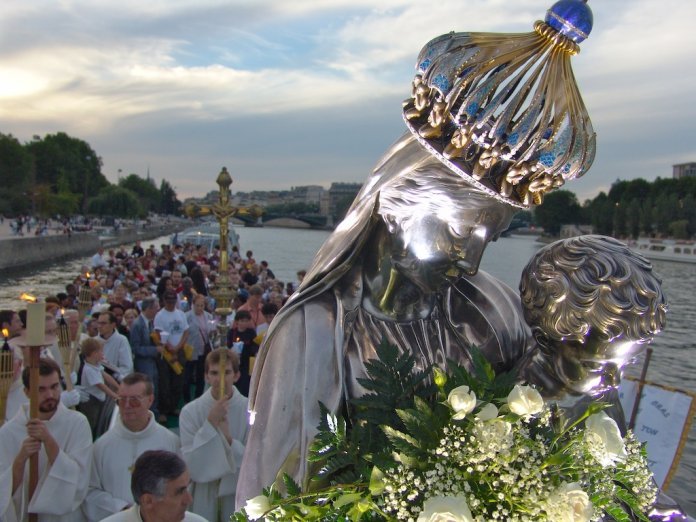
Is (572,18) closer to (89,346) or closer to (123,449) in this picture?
(123,449)

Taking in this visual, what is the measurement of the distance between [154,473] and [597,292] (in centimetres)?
288

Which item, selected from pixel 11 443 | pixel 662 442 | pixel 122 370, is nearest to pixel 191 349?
pixel 122 370

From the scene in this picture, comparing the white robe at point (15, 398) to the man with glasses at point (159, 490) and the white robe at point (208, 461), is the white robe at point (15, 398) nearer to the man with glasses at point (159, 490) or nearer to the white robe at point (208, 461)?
the white robe at point (208, 461)

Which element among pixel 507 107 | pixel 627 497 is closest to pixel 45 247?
pixel 507 107

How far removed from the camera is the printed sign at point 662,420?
22.2 ft

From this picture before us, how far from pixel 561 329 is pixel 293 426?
0.70 m

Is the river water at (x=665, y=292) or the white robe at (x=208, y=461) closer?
the white robe at (x=208, y=461)

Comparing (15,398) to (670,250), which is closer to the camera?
(15,398)

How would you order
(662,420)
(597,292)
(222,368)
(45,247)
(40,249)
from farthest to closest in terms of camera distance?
(45,247)
(40,249)
(662,420)
(222,368)
(597,292)

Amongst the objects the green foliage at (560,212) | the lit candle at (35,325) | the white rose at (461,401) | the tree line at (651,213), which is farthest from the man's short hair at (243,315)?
the tree line at (651,213)

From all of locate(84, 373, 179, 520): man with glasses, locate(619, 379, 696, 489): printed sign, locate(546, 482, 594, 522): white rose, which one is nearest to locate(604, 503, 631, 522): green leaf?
locate(546, 482, 594, 522): white rose

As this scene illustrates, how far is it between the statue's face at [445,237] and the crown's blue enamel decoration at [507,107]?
0.10m

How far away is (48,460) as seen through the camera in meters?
5.38

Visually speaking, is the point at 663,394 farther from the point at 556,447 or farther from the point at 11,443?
the point at 556,447
